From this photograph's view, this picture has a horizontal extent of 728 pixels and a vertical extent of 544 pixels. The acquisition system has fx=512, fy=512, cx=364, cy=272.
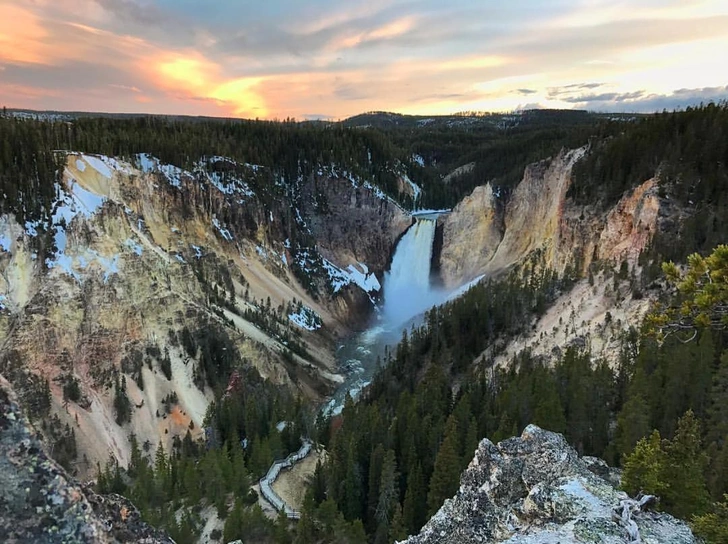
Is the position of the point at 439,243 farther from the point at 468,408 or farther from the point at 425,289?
the point at 468,408

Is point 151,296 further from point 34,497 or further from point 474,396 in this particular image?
point 34,497

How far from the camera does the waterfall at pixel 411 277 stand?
79.1 meters

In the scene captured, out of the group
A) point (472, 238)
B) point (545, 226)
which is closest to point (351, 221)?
point (472, 238)

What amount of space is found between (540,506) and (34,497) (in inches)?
356

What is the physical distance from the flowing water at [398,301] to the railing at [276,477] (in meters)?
20.1

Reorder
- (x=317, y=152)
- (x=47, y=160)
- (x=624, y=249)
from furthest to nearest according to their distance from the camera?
(x=317, y=152) → (x=47, y=160) → (x=624, y=249)

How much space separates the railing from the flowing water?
66.0ft

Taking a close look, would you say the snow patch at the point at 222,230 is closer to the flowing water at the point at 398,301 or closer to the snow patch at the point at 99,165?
the snow patch at the point at 99,165

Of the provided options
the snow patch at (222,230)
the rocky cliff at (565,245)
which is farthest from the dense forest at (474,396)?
the snow patch at (222,230)

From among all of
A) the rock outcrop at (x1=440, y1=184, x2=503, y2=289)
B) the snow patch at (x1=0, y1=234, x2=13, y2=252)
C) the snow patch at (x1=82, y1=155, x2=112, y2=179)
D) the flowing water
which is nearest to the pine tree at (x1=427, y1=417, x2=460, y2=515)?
the flowing water

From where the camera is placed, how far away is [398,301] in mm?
81500

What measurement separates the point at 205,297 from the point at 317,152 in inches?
1701

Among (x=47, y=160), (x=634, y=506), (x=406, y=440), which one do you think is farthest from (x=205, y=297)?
(x=634, y=506)

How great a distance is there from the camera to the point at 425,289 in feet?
268
